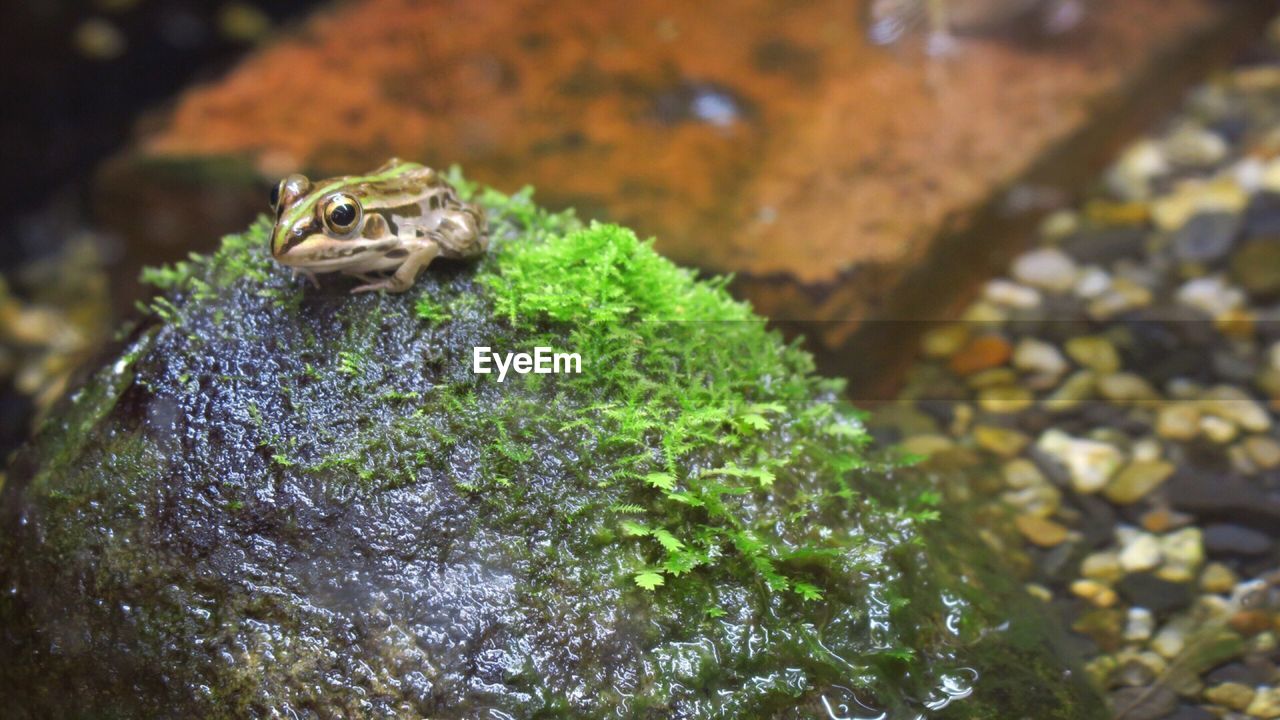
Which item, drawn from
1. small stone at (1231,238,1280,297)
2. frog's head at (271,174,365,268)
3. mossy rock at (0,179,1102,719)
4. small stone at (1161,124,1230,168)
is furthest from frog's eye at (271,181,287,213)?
small stone at (1161,124,1230,168)

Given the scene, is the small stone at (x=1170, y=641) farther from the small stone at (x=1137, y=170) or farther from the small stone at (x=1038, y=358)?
the small stone at (x=1137, y=170)

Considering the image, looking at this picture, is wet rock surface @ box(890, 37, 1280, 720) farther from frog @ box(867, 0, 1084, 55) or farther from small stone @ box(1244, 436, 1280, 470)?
frog @ box(867, 0, 1084, 55)

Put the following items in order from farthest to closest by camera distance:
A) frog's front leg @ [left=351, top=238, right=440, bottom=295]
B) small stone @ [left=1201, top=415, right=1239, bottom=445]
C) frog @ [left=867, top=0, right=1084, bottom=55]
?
frog @ [left=867, top=0, right=1084, bottom=55]
small stone @ [left=1201, top=415, right=1239, bottom=445]
frog's front leg @ [left=351, top=238, right=440, bottom=295]

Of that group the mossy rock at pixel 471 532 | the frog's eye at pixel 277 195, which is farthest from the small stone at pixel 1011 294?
the frog's eye at pixel 277 195

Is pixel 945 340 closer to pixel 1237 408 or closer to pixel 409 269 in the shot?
pixel 1237 408

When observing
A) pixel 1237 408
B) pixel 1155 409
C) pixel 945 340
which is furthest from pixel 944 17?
pixel 1237 408
